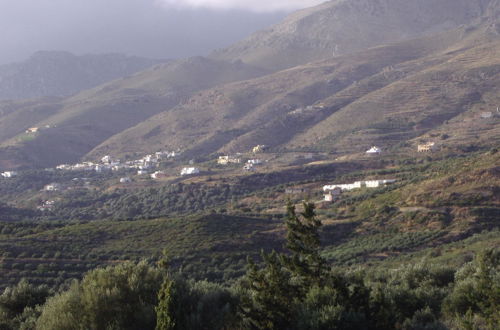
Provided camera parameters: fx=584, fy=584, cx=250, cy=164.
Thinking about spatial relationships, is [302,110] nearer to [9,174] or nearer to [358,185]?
[9,174]

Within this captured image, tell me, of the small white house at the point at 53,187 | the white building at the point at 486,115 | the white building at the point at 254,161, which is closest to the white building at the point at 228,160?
the white building at the point at 254,161

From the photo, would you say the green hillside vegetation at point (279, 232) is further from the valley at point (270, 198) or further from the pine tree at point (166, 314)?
the pine tree at point (166, 314)

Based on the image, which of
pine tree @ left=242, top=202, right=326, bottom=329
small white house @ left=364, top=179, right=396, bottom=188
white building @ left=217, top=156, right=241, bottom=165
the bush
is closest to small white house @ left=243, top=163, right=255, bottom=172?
white building @ left=217, top=156, right=241, bottom=165

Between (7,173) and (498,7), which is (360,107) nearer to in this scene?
(7,173)

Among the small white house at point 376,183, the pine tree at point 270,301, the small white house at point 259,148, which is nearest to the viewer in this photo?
the pine tree at point 270,301

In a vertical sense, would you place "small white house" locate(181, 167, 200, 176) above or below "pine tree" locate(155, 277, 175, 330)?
below

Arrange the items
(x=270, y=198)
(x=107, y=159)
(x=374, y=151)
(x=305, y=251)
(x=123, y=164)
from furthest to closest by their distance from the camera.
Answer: (x=107, y=159) → (x=123, y=164) → (x=374, y=151) → (x=270, y=198) → (x=305, y=251)

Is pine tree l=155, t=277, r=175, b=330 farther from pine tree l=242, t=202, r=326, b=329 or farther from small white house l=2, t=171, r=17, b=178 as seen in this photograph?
small white house l=2, t=171, r=17, b=178

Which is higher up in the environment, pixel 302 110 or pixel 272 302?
pixel 272 302

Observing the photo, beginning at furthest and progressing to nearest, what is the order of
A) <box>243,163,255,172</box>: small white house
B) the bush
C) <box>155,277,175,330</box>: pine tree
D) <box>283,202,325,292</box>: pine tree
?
<box>243,163,255,172</box>: small white house → <box>283,202,325,292</box>: pine tree → the bush → <box>155,277,175,330</box>: pine tree

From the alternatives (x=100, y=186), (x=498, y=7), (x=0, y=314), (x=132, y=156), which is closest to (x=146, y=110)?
(x=132, y=156)

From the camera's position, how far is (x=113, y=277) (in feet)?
40.9

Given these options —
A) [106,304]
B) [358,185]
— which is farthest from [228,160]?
[106,304]

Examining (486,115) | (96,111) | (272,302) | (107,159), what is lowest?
(486,115)
